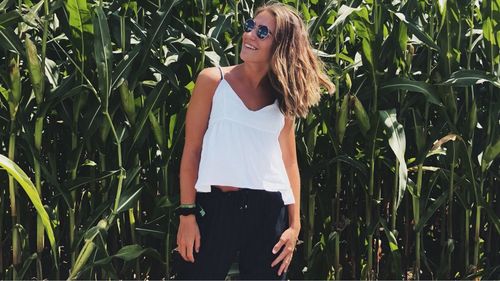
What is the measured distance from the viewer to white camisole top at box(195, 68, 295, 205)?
2705mm

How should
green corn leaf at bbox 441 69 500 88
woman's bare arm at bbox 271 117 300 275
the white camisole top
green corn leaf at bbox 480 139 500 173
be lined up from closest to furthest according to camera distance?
the white camisole top → woman's bare arm at bbox 271 117 300 275 → green corn leaf at bbox 441 69 500 88 → green corn leaf at bbox 480 139 500 173

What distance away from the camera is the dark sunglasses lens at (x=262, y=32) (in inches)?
108

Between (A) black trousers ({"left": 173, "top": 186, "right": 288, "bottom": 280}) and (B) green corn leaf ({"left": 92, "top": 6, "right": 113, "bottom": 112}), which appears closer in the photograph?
(A) black trousers ({"left": 173, "top": 186, "right": 288, "bottom": 280})

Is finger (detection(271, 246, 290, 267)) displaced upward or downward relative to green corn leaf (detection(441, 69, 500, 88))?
downward

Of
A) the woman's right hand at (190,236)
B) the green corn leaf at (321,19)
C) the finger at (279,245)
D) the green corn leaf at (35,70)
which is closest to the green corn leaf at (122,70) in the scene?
the green corn leaf at (35,70)

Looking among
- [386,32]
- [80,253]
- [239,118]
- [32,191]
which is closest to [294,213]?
[239,118]

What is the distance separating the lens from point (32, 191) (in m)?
2.04

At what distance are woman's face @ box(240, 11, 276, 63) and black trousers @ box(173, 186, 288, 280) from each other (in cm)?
44

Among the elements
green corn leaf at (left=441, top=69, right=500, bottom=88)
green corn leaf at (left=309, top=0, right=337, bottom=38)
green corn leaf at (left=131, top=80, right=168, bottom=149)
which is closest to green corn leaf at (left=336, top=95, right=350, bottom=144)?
green corn leaf at (left=309, top=0, right=337, bottom=38)

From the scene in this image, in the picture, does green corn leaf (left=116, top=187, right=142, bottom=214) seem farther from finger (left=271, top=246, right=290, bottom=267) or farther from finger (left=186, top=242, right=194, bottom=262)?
finger (left=271, top=246, right=290, bottom=267)

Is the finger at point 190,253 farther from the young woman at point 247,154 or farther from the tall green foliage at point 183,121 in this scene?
the tall green foliage at point 183,121

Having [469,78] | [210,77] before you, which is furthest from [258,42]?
[469,78]

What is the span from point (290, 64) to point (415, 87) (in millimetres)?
1326

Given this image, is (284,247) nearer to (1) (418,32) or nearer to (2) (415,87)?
(2) (415,87)
